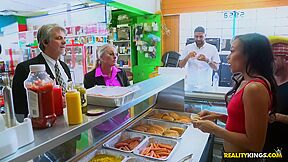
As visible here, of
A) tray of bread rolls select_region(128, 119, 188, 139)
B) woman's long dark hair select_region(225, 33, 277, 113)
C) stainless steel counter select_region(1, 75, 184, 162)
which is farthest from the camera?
tray of bread rolls select_region(128, 119, 188, 139)

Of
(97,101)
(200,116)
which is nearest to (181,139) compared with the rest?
(200,116)

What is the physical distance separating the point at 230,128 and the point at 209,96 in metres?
1.19

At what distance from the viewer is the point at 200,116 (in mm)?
1619

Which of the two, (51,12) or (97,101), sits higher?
(51,12)

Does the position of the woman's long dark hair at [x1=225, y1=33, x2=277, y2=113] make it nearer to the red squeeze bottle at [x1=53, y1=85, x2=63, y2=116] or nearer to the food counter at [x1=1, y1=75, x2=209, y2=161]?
the food counter at [x1=1, y1=75, x2=209, y2=161]

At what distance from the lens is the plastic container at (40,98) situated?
0.75 meters

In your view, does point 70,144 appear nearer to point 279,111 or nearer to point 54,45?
point 54,45

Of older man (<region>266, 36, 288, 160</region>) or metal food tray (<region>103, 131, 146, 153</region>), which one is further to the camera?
metal food tray (<region>103, 131, 146, 153</region>)

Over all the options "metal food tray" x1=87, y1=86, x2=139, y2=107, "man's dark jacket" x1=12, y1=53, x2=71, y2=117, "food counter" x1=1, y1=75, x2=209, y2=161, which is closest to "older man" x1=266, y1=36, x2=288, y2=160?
"food counter" x1=1, y1=75, x2=209, y2=161

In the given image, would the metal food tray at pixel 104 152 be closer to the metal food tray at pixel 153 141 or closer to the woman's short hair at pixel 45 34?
the metal food tray at pixel 153 141

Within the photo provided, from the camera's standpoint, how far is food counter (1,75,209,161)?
0.70 m

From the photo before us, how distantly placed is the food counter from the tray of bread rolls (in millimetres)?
50

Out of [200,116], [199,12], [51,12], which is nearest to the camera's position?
[200,116]

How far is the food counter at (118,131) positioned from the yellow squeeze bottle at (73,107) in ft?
0.09
